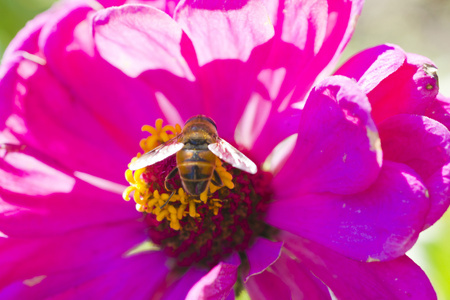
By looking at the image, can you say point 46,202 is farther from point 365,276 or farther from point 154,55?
point 365,276

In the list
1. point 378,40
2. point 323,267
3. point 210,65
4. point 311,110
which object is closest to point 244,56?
point 210,65

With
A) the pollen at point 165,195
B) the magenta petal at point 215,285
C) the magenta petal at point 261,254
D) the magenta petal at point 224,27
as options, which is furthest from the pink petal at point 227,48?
the magenta petal at point 215,285

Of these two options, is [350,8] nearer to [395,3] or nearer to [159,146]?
[159,146]

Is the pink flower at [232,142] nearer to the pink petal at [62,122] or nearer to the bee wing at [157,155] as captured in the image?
the pink petal at [62,122]

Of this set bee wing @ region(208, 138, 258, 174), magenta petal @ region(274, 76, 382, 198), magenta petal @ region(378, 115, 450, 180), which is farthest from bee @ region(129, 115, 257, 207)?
magenta petal @ region(378, 115, 450, 180)

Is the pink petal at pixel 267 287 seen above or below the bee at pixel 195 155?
below

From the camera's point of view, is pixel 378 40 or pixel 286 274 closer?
pixel 286 274
